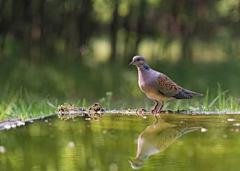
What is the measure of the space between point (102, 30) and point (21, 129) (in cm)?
5979

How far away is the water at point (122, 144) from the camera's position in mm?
4922

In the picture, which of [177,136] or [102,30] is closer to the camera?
[177,136]

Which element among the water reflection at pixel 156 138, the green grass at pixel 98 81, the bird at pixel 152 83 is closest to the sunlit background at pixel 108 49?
the green grass at pixel 98 81

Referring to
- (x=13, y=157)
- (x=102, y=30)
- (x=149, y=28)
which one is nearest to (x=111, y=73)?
(x=13, y=157)

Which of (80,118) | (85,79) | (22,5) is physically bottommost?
(80,118)

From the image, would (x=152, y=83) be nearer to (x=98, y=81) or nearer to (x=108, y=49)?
(x=98, y=81)

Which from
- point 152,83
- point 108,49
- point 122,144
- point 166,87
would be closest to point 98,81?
point 166,87

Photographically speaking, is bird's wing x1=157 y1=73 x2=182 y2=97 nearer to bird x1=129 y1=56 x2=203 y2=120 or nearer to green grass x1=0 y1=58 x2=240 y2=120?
bird x1=129 y1=56 x2=203 y2=120

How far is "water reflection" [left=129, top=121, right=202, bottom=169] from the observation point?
17.0 ft

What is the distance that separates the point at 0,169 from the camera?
480cm

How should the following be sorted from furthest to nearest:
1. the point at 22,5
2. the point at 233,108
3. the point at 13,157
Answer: the point at 22,5 → the point at 233,108 → the point at 13,157

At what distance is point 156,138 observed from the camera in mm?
5965

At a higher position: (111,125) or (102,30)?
(102,30)

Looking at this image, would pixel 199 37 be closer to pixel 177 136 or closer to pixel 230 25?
pixel 230 25
